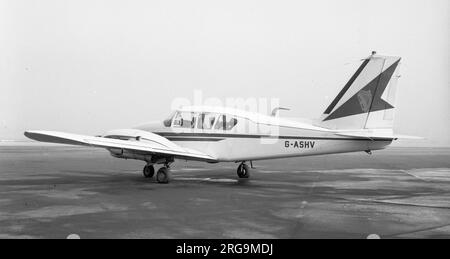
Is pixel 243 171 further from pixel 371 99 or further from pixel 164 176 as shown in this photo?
pixel 371 99

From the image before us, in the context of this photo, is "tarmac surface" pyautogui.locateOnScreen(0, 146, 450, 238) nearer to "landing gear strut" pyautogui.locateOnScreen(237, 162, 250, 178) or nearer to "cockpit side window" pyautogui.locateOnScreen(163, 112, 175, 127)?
"landing gear strut" pyautogui.locateOnScreen(237, 162, 250, 178)

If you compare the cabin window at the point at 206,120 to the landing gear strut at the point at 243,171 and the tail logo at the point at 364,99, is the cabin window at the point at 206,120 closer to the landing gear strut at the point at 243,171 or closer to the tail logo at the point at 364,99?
the landing gear strut at the point at 243,171

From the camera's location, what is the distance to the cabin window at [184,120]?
16984 millimetres

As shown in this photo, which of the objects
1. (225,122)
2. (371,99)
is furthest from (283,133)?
(371,99)

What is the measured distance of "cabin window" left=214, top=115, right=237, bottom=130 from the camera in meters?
16.3

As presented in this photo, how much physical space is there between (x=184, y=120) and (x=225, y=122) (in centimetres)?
168

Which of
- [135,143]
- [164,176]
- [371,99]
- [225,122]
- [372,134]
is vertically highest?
[371,99]

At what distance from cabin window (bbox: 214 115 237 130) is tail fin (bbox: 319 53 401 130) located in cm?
329

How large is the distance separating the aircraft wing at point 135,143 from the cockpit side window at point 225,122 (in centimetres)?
112

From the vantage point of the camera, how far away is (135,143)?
15.5 metres

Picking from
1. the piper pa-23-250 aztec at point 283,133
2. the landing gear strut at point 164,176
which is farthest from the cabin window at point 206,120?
the landing gear strut at point 164,176

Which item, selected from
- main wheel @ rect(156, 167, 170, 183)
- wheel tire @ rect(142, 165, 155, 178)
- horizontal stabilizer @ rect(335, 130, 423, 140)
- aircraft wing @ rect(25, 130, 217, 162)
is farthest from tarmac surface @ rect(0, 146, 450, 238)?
horizontal stabilizer @ rect(335, 130, 423, 140)
